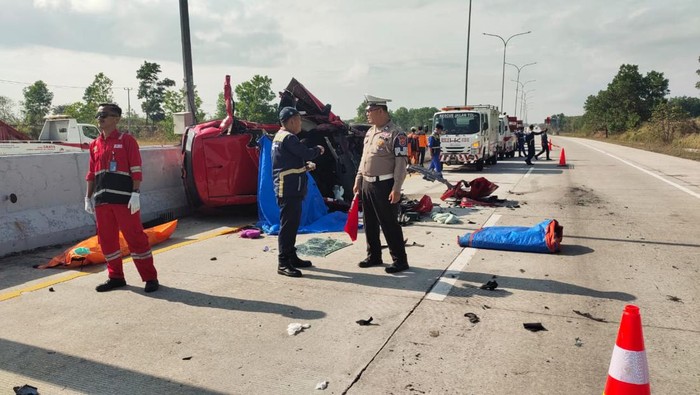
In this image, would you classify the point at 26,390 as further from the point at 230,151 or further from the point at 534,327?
the point at 230,151

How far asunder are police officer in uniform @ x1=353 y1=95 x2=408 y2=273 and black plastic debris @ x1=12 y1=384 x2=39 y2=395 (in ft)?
11.5

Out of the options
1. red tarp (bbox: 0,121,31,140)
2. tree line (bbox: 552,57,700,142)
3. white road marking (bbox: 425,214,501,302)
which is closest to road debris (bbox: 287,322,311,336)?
white road marking (bbox: 425,214,501,302)

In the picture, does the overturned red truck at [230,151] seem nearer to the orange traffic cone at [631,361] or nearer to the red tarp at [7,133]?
the orange traffic cone at [631,361]

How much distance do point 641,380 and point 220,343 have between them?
280cm

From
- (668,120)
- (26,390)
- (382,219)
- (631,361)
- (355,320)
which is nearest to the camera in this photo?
(631,361)

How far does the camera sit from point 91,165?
16.8 ft

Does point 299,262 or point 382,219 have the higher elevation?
point 382,219

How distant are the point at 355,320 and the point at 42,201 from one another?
17.2 ft

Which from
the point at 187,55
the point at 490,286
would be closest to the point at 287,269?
the point at 490,286

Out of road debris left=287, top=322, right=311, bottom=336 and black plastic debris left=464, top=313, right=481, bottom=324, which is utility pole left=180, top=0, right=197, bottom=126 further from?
black plastic debris left=464, top=313, right=481, bottom=324

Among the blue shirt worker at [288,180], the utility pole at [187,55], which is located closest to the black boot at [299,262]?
the blue shirt worker at [288,180]

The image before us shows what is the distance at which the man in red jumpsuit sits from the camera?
16.2 ft

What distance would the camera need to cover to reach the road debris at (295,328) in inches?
155

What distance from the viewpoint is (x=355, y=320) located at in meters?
4.18
